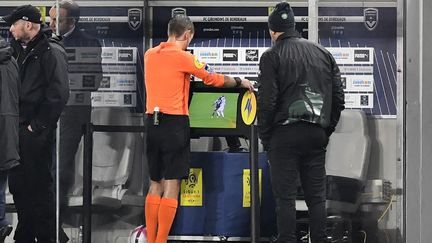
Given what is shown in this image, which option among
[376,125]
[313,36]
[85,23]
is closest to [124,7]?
[85,23]

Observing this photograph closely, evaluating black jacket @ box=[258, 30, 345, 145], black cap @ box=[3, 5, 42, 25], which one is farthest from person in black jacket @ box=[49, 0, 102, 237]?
black jacket @ box=[258, 30, 345, 145]

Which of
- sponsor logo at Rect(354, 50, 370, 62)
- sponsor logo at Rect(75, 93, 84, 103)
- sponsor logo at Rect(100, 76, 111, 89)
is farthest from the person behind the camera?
sponsor logo at Rect(100, 76, 111, 89)

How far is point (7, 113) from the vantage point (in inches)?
257

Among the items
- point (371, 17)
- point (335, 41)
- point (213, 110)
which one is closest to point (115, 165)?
point (213, 110)

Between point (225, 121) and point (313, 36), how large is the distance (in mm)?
969

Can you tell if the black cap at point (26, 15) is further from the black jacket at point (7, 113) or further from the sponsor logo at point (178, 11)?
the sponsor logo at point (178, 11)

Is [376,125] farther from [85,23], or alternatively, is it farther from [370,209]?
[85,23]

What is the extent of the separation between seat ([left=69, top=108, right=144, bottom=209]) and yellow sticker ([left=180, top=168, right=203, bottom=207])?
0.76 m

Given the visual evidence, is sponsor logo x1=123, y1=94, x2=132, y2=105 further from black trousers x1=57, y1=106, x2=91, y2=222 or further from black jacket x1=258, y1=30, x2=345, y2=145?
black jacket x1=258, y1=30, x2=345, y2=145

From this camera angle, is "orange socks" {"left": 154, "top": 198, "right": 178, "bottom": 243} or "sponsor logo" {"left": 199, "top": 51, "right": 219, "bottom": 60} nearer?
"orange socks" {"left": 154, "top": 198, "right": 178, "bottom": 243}

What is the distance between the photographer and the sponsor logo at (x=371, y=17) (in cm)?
774

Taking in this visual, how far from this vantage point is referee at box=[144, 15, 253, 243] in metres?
7.21

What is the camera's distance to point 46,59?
24.1 ft

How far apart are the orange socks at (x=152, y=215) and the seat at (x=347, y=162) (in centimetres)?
138
